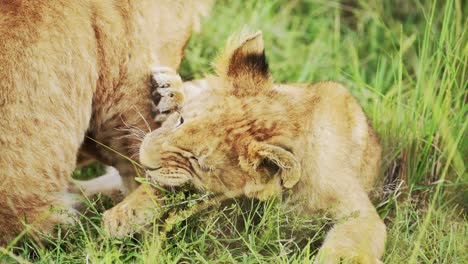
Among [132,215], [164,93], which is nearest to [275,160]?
[132,215]

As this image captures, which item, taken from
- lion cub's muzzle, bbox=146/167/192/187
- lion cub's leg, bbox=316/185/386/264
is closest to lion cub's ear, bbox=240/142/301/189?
lion cub's muzzle, bbox=146/167/192/187

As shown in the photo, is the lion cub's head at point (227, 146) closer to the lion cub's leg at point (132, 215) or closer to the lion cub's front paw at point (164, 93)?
the lion cub's leg at point (132, 215)

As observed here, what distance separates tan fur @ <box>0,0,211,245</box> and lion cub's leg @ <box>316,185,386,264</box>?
2.64 ft

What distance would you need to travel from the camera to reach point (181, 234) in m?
2.98

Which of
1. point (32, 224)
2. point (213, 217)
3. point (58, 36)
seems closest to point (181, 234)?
point (213, 217)

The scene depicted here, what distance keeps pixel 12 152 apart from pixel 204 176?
673 millimetres

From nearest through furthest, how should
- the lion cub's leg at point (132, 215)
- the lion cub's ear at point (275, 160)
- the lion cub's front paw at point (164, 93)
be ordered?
the lion cub's ear at point (275, 160), the lion cub's leg at point (132, 215), the lion cub's front paw at point (164, 93)

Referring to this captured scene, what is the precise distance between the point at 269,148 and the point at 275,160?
4 cm

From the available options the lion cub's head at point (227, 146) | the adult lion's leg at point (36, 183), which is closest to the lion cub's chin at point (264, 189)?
the lion cub's head at point (227, 146)

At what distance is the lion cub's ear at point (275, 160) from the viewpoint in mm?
2598

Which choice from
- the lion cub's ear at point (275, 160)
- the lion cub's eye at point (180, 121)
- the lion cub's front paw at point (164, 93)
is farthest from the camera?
the lion cub's front paw at point (164, 93)

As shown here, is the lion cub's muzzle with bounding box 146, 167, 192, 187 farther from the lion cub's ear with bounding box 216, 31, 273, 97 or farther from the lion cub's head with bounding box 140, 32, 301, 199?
the lion cub's ear with bounding box 216, 31, 273, 97

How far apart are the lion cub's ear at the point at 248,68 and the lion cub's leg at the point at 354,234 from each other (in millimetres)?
505

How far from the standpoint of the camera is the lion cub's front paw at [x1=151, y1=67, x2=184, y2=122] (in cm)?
319
